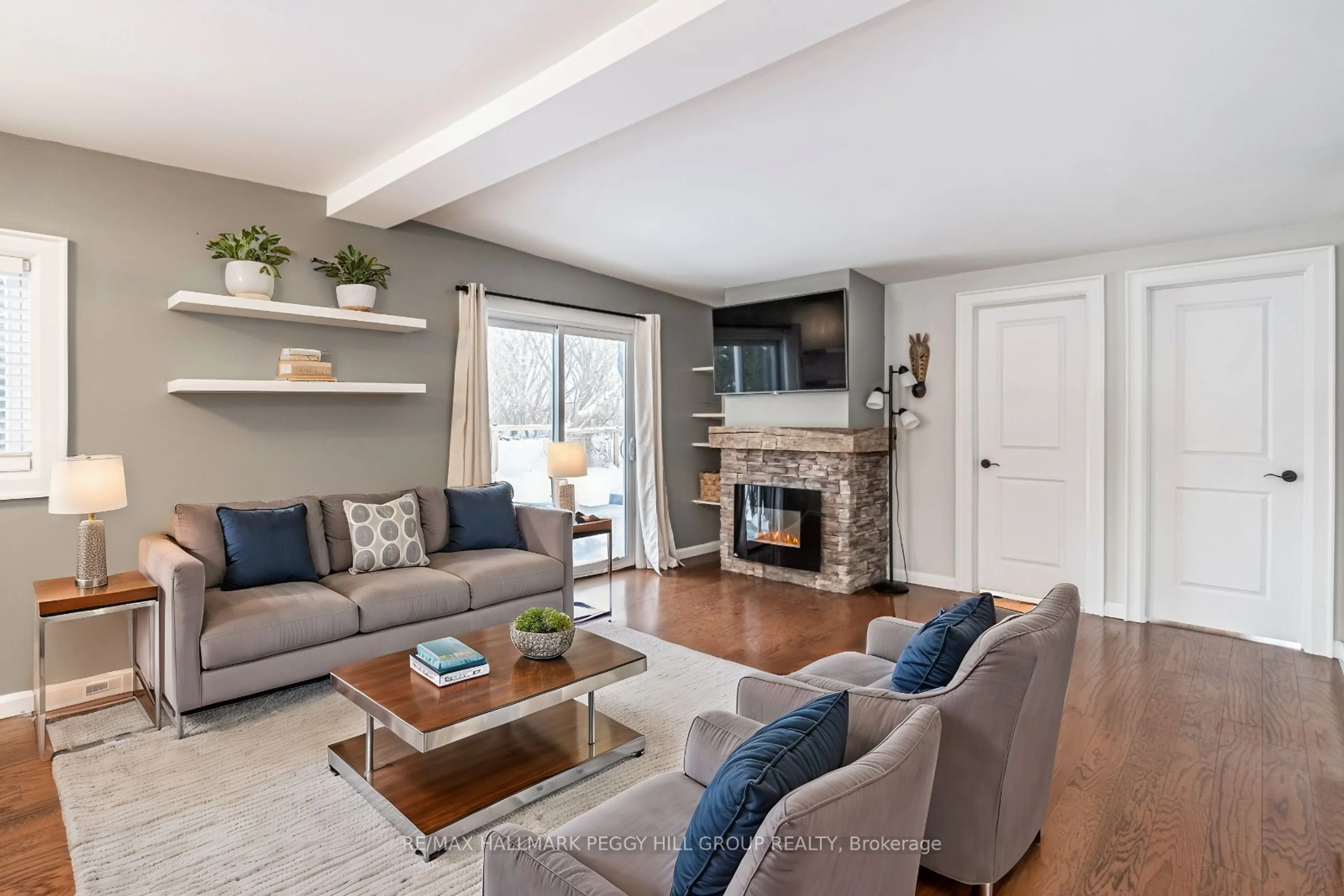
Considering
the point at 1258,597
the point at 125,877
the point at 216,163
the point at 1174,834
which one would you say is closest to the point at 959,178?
the point at 1174,834

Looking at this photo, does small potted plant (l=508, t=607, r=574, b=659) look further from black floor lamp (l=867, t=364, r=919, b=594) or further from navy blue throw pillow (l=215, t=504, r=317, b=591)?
black floor lamp (l=867, t=364, r=919, b=594)

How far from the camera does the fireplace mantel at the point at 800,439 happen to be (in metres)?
5.07

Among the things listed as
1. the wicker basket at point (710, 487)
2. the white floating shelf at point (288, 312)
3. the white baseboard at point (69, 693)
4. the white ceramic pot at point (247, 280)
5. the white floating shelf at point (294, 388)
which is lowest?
the white baseboard at point (69, 693)

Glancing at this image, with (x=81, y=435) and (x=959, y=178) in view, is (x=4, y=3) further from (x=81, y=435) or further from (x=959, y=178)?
(x=959, y=178)

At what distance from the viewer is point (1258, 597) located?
13.5 feet

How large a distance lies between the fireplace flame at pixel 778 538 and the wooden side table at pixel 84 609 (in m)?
4.04

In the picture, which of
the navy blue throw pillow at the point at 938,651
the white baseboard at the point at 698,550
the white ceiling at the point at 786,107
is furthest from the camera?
the white baseboard at the point at 698,550

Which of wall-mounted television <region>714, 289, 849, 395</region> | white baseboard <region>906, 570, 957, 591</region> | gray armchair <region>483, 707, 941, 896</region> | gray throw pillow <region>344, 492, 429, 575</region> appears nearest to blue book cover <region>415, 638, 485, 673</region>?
gray armchair <region>483, 707, 941, 896</region>

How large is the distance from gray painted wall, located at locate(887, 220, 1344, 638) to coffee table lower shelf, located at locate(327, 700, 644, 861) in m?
3.52

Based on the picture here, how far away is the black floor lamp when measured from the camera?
210 inches

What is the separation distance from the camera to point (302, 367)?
12.2 feet

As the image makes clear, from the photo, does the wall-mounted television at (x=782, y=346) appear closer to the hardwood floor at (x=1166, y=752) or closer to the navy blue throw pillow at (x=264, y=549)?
the hardwood floor at (x=1166, y=752)

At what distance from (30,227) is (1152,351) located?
607 centimetres

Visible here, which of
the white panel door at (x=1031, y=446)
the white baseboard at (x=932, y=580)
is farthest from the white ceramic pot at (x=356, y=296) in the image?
the white baseboard at (x=932, y=580)
